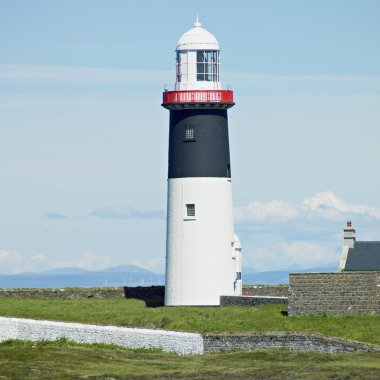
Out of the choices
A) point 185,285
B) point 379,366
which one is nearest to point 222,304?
point 185,285

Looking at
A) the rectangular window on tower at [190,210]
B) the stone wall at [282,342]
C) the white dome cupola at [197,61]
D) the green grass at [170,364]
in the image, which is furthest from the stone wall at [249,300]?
the green grass at [170,364]

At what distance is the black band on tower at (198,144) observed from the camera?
7344 centimetres

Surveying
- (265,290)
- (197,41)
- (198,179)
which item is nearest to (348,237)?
(265,290)

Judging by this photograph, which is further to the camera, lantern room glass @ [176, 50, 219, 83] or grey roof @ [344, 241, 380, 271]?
grey roof @ [344, 241, 380, 271]

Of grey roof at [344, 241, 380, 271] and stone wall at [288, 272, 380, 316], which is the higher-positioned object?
grey roof at [344, 241, 380, 271]

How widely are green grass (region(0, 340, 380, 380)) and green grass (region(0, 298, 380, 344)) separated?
5.10m

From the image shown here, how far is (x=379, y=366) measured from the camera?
53.3 meters

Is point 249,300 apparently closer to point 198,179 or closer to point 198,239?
point 198,239

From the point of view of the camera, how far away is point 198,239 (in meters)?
73.9

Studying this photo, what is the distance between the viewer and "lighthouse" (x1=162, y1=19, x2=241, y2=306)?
73.6m

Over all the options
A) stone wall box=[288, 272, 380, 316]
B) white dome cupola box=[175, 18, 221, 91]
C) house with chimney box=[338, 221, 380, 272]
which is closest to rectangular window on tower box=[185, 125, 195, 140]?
white dome cupola box=[175, 18, 221, 91]

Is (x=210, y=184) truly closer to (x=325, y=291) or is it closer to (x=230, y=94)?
(x=230, y=94)

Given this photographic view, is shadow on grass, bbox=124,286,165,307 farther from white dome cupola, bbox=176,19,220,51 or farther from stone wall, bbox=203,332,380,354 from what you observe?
stone wall, bbox=203,332,380,354

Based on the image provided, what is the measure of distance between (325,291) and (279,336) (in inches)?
291
